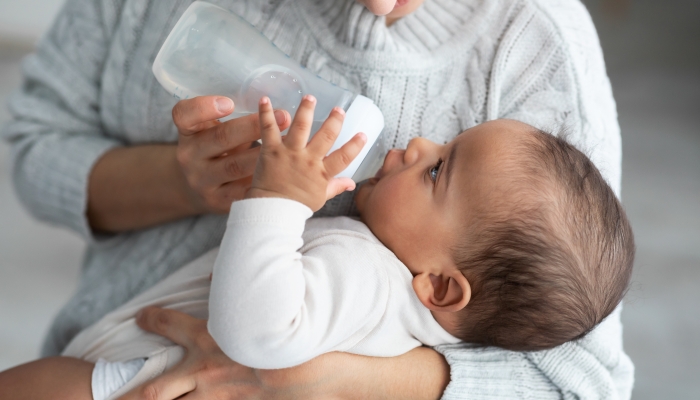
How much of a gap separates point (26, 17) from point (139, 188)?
2.24 meters

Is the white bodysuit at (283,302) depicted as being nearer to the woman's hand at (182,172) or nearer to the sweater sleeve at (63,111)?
the woman's hand at (182,172)

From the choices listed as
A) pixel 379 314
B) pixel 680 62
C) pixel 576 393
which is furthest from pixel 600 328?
pixel 680 62

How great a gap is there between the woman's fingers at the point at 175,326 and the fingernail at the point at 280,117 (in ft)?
1.23

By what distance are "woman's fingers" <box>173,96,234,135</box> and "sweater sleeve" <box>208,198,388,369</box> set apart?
6.0 inches

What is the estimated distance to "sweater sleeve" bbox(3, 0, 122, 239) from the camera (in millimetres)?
1220

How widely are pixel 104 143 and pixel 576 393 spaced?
106 cm

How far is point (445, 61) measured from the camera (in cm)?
115

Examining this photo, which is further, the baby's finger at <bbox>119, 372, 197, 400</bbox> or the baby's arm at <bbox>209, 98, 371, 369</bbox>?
the baby's finger at <bbox>119, 372, 197, 400</bbox>

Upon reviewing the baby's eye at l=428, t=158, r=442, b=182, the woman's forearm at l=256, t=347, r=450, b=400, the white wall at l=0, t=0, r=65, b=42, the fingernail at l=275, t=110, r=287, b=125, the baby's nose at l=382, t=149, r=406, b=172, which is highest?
the fingernail at l=275, t=110, r=287, b=125

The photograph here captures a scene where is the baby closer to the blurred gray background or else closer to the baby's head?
the baby's head

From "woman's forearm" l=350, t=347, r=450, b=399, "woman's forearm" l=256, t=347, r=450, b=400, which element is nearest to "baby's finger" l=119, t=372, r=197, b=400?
"woman's forearm" l=256, t=347, r=450, b=400

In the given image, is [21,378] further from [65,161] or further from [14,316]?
[14,316]

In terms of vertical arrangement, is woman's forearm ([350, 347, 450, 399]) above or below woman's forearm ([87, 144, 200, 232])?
below

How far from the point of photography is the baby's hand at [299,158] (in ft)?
2.64
